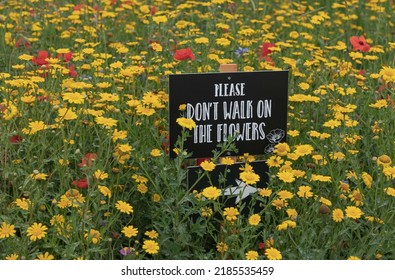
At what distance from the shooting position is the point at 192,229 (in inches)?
96.0

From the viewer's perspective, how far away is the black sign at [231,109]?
8.39 ft

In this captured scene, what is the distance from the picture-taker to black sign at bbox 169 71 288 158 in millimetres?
2559

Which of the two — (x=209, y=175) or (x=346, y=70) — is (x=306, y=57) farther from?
(x=209, y=175)

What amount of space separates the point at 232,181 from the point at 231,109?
0.26m

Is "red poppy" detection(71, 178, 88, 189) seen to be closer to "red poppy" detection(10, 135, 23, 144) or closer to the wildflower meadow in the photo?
the wildflower meadow

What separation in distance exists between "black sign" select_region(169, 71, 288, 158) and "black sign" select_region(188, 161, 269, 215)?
8cm

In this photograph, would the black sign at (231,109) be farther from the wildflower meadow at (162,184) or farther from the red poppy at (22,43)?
the red poppy at (22,43)

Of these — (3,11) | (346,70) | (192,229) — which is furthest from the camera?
(3,11)

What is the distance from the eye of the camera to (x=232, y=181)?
2594mm

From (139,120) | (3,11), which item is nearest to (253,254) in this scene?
(139,120)

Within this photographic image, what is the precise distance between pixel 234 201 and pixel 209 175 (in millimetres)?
131

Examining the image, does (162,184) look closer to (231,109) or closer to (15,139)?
(231,109)

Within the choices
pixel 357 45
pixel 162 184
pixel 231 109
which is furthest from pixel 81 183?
pixel 357 45

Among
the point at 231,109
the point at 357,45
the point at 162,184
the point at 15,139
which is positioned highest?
the point at 357,45
